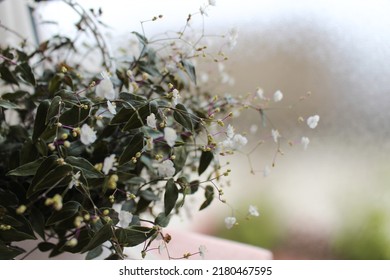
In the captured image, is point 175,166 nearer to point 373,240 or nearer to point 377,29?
point 377,29

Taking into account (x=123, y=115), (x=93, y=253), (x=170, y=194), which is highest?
(x=123, y=115)

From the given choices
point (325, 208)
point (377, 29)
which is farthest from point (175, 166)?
point (325, 208)

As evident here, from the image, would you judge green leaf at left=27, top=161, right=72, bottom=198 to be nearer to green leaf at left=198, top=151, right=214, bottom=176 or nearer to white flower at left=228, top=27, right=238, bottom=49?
green leaf at left=198, top=151, right=214, bottom=176

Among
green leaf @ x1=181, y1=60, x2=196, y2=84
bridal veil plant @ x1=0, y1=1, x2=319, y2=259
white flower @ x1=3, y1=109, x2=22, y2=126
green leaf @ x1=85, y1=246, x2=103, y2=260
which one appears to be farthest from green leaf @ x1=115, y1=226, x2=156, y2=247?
white flower @ x1=3, y1=109, x2=22, y2=126

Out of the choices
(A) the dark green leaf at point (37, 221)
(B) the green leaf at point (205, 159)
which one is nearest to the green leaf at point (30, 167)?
(A) the dark green leaf at point (37, 221)

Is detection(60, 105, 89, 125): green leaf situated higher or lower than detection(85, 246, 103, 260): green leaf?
higher

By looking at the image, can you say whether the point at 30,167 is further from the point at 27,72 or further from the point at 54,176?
the point at 27,72

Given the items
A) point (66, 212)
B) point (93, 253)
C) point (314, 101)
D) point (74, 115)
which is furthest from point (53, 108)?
point (314, 101)

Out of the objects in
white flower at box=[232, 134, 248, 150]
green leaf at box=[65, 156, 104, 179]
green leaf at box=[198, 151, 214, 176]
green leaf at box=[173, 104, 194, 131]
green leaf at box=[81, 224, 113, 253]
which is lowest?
green leaf at box=[81, 224, 113, 253]
